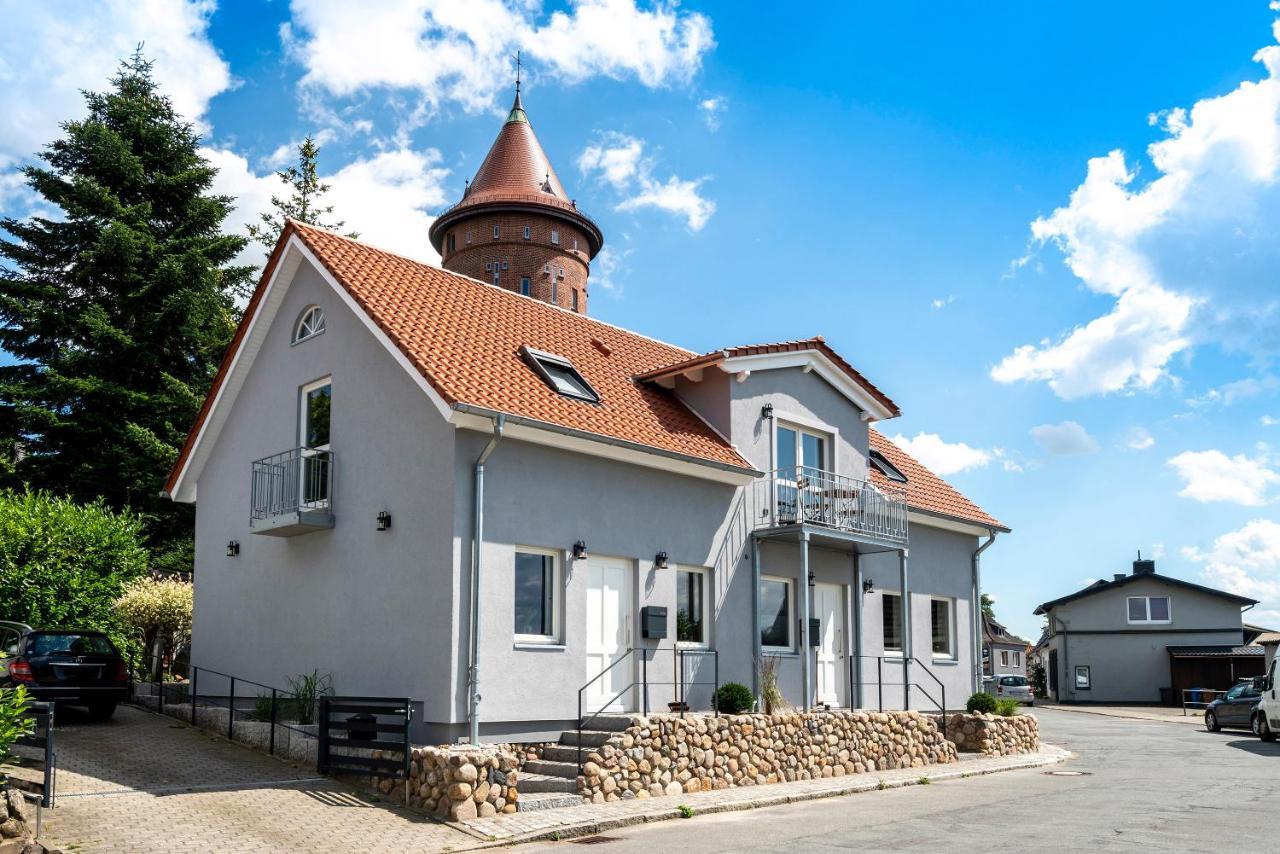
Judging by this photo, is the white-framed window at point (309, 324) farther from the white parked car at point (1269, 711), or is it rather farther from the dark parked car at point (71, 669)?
the white parked car at point (1269, 711)

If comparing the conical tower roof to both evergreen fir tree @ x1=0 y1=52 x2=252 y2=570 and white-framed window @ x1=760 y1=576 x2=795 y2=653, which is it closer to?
evergreen fir tree @ x1=0 y1=52 x2=252 y2=570

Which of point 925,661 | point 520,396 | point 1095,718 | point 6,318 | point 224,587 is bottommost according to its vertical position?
point 1095,718

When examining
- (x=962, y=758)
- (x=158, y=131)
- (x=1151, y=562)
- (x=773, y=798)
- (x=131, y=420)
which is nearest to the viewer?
(x=773, y=798)

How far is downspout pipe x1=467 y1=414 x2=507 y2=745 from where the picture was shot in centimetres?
1360

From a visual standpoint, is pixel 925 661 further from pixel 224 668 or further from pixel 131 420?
pixel 131 420

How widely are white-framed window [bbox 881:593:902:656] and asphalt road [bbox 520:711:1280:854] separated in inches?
142

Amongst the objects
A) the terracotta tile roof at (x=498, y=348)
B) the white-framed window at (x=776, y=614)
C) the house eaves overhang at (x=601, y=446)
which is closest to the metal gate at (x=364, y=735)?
the house eaves overhang at (x=601, y=446)

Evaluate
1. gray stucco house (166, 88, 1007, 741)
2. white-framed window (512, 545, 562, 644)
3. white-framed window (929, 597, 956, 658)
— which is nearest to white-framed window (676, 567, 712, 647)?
gray stucco house (166, 88, 1007, 741)

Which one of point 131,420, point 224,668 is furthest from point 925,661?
point 131,420

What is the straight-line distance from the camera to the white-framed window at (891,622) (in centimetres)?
2142

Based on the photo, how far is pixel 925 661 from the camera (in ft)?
72.2

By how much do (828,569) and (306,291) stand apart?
9815mm

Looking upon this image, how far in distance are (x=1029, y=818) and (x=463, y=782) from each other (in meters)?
6.12

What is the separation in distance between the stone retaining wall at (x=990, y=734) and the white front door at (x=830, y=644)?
2.33 meters
